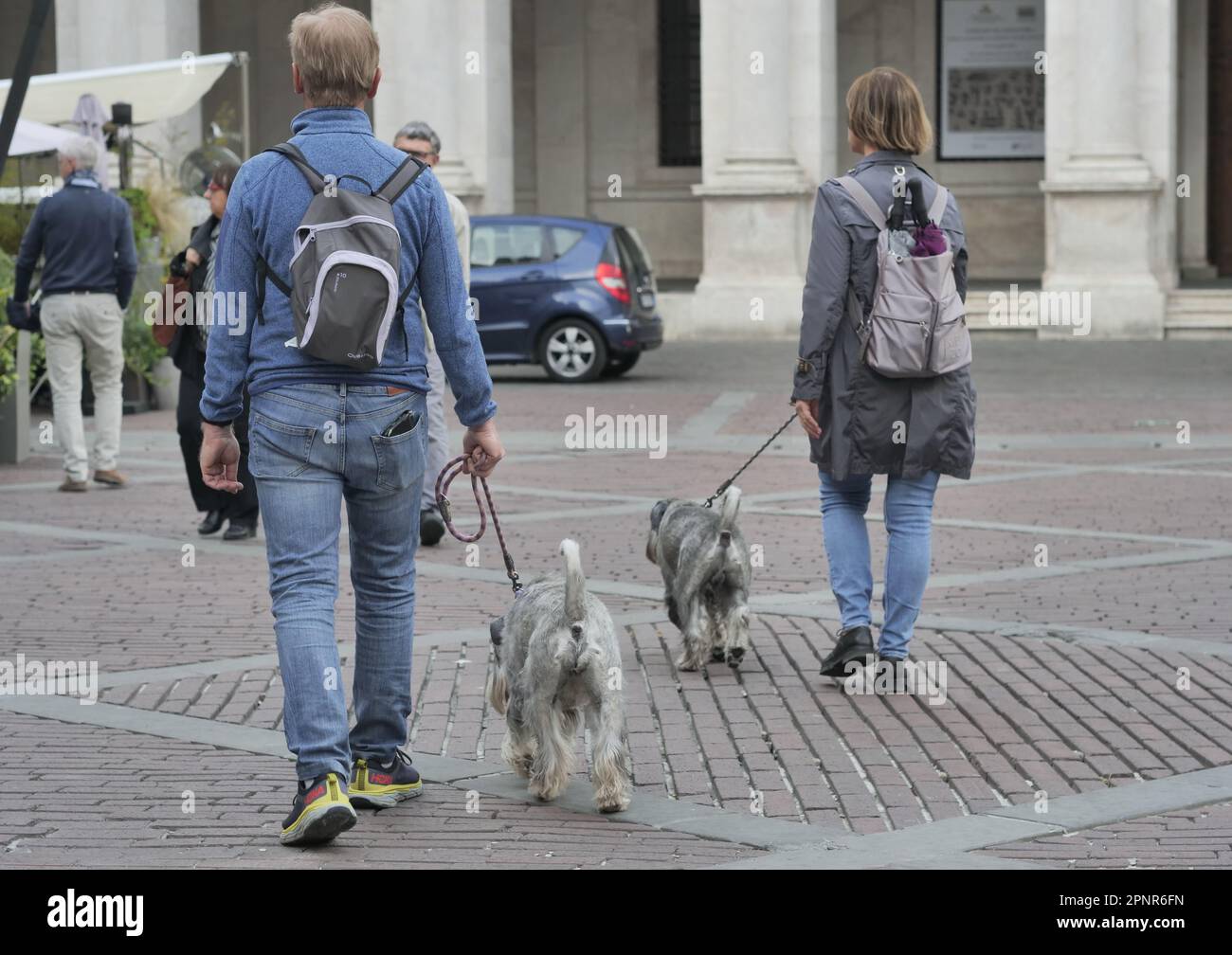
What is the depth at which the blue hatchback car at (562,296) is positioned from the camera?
68.1ft

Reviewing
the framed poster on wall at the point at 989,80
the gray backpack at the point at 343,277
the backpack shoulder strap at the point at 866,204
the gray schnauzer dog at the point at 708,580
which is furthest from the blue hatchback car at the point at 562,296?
the gray backpack at the point at 343,277

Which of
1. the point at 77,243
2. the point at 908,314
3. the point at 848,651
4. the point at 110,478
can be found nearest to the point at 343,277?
the point at 908,314

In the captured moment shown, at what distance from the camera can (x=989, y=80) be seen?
104 ft

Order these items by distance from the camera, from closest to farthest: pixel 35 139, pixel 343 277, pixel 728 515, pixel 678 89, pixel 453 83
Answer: pixel 343 277 < pixel 728 515 < pixel 35 139 < pixel 453 83 < pixel 678 89

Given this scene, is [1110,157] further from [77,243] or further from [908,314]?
[908,314]

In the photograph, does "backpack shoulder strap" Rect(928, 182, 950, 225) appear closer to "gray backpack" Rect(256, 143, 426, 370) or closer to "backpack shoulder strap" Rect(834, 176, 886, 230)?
"backpack shoulder strap" Rect(834, 176, 886, 230)

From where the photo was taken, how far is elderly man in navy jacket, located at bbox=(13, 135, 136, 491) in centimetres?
1238

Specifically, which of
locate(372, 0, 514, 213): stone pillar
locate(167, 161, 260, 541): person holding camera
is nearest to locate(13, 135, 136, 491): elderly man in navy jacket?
locate(167, 161, 260, 541): person holding camera

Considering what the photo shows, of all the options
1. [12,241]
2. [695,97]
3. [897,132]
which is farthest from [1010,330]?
[897,132]

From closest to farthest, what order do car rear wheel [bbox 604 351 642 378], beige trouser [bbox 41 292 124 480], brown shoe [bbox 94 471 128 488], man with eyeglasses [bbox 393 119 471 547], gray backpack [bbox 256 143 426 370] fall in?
gray backpack [bbox 256 143 426 370] → man with eyeglasses [bbox 393 119 471 547] → beige trouser [bbox 41 292 124 480] → brown shoe [bbox 94 471 128 488] → car rear wheel [bbox 604 351 642 378]

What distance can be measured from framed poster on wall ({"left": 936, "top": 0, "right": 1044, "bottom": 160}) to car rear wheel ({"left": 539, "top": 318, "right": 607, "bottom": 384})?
A: 1283cm

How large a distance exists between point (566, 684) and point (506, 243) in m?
16.3

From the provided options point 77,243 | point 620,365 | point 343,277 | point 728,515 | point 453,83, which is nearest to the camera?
point 343,277

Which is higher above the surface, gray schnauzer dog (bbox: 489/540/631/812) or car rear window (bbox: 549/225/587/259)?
car rear window (bbox: 549/225/587/259)
